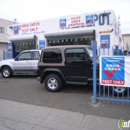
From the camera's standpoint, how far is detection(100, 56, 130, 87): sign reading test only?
169 inches

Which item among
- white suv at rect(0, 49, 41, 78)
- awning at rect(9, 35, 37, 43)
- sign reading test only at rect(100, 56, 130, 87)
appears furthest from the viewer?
awning at rect(9, 35, 37, 43)

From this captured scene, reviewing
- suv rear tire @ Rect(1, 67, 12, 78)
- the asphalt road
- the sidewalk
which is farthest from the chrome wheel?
suv rear tire @ Rect(1, 67, 12, 78)

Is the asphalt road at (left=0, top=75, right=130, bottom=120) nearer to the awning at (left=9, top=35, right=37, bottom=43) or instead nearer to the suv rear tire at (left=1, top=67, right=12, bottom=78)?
the suv rear tire at (left=1, top=67, right=12, bottom=78)

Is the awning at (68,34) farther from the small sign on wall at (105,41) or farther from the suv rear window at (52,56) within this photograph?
the suv rear window at (52,56)

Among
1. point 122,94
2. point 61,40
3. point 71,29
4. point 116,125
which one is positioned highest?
point 71,29

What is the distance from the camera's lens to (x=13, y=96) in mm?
5855

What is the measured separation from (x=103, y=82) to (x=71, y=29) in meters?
8.45

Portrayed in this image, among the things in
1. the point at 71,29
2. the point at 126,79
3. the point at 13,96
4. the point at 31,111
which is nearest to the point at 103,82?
the point at 126,79

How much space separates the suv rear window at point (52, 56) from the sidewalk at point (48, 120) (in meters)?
2.18

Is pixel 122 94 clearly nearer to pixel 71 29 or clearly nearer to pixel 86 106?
pixel 86 106

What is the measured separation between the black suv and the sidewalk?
5.68 ft

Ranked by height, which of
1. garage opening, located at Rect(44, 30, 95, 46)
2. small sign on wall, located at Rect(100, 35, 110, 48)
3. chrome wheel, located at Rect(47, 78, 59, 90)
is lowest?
chrome wheel, located at Rect(47, 78, 59, 90)

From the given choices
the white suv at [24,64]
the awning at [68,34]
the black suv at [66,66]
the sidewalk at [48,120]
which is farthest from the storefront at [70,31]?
the sidewalk at [48,120]

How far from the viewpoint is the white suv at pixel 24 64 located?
9.25 m
